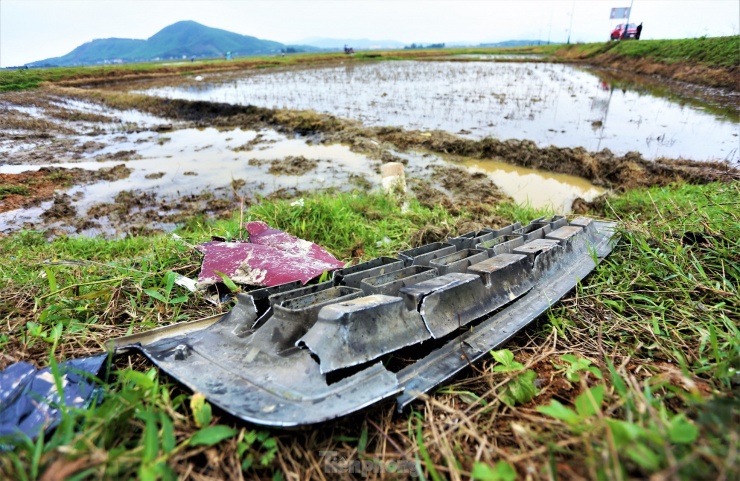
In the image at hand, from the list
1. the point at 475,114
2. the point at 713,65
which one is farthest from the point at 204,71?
the point at 713,65

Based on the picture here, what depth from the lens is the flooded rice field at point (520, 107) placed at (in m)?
8.70

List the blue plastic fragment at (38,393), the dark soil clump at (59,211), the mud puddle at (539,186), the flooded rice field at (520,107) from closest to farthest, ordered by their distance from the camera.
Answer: the blue plastic fragment at (38,393) → the dark soil clump at (59,211) → the mud puddle at (539,186) → the flooded rice field at (520,107)

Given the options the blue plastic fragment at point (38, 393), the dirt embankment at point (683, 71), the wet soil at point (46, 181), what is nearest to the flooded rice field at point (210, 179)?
the wet soil at point (46, 181)

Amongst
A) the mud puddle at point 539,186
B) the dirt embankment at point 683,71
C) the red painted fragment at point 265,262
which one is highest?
the dirt embankment at point 683,71

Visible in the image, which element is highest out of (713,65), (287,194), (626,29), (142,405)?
(626,29)

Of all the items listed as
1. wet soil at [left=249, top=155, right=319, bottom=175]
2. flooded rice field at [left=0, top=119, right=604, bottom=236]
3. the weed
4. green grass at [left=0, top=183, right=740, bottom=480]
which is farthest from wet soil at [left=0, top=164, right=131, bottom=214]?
the weed

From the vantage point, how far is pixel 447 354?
5.22 ft

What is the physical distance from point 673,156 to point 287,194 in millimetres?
7959

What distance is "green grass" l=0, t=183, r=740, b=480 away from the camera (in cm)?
93

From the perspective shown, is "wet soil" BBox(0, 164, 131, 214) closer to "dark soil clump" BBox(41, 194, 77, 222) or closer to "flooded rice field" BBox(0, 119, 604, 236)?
"dark soil clump" BBox(41, 194, 77, 222)

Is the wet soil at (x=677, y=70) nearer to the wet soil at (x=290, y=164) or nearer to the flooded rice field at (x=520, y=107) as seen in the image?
the flooded rice field at (x=520, y=107)

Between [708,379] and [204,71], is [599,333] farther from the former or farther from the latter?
[204,71]

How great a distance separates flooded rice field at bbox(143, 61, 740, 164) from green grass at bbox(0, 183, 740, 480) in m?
6.58

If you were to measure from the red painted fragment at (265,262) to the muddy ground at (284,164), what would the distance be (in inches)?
34.4
